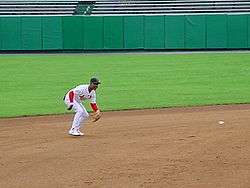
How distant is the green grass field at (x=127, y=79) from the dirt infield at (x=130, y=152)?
3529mm

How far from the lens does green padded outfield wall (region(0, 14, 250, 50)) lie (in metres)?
44.8

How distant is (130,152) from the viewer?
41.0 feet

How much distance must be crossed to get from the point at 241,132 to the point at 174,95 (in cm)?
901

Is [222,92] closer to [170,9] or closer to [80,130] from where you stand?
[80,130]

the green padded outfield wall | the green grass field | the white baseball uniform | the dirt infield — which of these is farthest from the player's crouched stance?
the green padded outfield wall

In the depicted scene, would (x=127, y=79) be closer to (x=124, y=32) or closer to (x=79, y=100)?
(x=79, y=100)

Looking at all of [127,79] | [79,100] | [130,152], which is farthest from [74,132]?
[127,79]

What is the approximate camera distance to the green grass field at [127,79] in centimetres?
2205

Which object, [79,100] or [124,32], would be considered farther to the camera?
[124,32]

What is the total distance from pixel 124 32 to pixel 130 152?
110 ft

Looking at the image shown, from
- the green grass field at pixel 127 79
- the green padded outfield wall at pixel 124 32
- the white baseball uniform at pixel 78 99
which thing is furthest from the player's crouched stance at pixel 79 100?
the green padded outfield wall at pixel 124 32

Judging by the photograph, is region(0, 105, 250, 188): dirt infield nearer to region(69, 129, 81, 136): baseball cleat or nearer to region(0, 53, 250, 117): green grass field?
region(69, 129, 81, 136): baseball cleat

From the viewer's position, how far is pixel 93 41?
4553 centimetres

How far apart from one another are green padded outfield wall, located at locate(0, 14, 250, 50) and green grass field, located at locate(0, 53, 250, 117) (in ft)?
8.21
